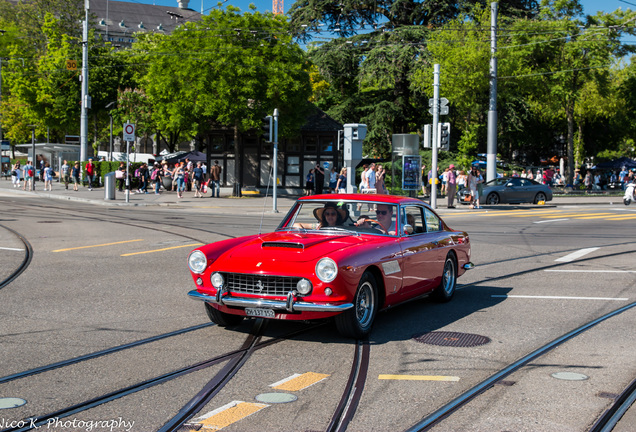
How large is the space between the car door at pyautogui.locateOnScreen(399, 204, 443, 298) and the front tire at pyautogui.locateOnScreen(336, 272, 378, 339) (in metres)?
0.77

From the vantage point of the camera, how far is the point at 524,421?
455 cm

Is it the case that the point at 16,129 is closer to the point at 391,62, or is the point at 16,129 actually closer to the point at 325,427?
the point at 391,62

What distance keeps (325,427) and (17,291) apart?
6.33 metres

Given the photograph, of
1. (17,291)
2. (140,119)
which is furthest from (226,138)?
(17,291)

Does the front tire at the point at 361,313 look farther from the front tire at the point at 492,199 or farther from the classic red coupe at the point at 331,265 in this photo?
the front tire at the point at 492,199

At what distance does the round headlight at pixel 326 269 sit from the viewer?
21.4ft

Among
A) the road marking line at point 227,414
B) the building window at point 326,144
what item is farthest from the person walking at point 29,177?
the road marking line at point 227,414

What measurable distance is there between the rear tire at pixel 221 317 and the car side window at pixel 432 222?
2826mm

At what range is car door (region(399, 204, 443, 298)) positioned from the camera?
26.1ft

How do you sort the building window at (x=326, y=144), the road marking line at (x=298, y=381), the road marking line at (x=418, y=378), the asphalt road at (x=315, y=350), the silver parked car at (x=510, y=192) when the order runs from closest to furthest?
the asphalt road at (x=315, y=350) < the road marking line at (x=298, y=381) < the road marking line at (x=418, y=378) < the silver parked car at (x=510, y=192) < the building window at (x=326, y=144)

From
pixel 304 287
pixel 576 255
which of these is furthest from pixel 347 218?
pixel 576 255

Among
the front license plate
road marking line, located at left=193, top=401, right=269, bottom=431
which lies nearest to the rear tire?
the front license plate

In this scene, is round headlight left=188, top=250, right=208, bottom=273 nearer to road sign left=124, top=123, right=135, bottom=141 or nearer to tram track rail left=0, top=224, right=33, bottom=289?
tram track rail left=0, top=224, right=33, bottom=289

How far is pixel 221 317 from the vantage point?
Result: 7.32 metres
